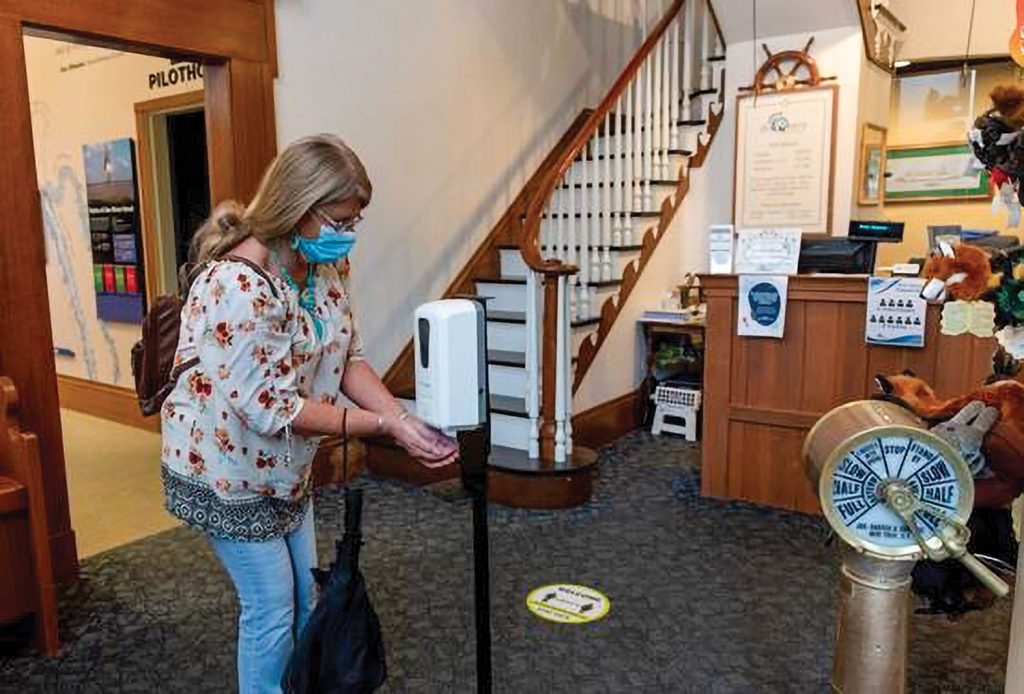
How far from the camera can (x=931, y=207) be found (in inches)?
239

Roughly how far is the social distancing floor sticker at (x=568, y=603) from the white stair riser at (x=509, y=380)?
4.68 ft

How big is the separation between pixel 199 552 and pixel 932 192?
573 centimetres

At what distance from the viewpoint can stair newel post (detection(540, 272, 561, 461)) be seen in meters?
3.41

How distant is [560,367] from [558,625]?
1311 millimetres

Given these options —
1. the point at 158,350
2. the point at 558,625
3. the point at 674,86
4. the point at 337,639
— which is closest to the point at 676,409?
the point at 674,86

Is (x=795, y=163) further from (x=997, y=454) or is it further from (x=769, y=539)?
(x=997, y=454)

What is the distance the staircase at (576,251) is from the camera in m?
3.47

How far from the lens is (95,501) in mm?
3740

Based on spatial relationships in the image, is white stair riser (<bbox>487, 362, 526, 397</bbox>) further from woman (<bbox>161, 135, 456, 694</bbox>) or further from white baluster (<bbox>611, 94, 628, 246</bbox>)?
woman (<bbox>161, 135, 456, 694</bbox>)

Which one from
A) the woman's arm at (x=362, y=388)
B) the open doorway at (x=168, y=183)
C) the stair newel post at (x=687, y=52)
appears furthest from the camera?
the stair newel post at (x=687, y=52)

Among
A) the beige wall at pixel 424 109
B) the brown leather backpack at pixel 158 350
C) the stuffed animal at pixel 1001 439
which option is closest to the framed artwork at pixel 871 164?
the beige wall at pixel 424 109

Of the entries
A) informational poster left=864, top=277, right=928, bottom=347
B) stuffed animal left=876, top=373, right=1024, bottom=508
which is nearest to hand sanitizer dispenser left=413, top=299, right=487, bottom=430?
stuffed animal left=876, top=373, right=1024, bottom=508

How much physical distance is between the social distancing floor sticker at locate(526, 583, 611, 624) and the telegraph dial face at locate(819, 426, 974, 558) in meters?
1.34

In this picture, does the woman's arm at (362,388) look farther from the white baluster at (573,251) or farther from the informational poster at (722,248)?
the white baluster at (573,251)
